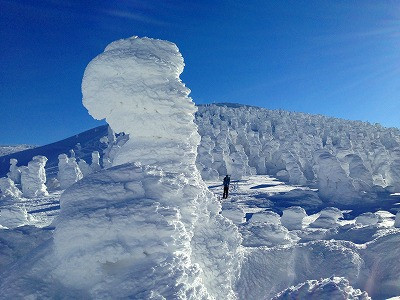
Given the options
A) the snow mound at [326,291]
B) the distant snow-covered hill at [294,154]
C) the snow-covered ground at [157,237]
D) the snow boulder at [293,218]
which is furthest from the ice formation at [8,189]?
the snow mound at [326,291]

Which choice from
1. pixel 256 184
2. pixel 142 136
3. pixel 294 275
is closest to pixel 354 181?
pixel 256 184

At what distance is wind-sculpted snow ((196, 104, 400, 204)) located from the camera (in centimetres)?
4000

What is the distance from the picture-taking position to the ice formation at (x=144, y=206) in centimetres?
755

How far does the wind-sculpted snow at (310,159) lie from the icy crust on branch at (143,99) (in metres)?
30.6

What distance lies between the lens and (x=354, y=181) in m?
41.3

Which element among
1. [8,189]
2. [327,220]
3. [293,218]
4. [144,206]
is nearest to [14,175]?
[8,189]

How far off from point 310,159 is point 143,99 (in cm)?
5444

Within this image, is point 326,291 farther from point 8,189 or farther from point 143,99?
point 8,189

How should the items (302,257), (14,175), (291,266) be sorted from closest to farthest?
1. (291,266)
2. (302,257)
3. (14,175)

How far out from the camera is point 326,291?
6.80m

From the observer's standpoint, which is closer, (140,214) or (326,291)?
(326,291)

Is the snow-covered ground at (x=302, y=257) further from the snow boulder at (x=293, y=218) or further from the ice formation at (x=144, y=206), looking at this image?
the snow boulder at (x=293, y=218)

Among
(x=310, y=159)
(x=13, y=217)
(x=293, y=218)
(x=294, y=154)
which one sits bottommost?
(x=293, y=218)

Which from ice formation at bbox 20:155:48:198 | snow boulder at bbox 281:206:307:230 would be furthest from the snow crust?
ice formation at bbox 20:155:48:198
